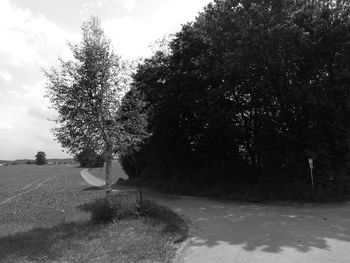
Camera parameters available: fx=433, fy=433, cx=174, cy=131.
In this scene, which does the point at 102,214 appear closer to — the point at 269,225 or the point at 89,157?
the point at 89,157

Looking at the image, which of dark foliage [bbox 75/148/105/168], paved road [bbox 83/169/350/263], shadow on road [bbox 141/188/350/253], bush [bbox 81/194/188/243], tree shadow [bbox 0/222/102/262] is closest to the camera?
paved road [bbox 83/169/350/263]

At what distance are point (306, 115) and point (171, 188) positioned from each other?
38.8ft

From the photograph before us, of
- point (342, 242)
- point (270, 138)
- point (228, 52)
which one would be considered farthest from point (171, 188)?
point (342, 242)

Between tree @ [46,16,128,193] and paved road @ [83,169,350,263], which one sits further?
tree @ [46,16,128,193]

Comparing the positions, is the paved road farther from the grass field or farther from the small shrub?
the small shrub

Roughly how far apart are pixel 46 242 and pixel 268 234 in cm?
594

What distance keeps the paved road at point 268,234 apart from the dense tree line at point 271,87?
3993mm

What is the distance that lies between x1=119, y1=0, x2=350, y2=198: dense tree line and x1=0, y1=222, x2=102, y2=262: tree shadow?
18.6 feet

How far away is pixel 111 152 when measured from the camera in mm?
16109

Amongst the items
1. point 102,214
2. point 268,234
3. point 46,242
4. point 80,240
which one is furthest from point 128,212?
point 268,234

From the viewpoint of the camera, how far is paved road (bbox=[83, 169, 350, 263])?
9.35m

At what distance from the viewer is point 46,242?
11.1 metres

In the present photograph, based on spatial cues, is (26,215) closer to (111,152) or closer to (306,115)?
(111,152)

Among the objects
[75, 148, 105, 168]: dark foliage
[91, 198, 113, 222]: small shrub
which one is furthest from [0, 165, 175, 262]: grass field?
[75, 148, 105, 168]: dark foliage
